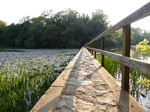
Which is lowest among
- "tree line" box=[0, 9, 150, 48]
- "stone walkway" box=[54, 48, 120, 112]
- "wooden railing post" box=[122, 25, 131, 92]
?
"stone walkway" box=[54, 48, 120, 112]

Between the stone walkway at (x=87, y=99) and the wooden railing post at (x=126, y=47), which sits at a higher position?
the wooden railing post at (x=126, y=47)

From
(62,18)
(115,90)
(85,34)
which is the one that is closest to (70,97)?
(115,90)

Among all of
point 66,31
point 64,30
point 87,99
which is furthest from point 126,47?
point 64,30

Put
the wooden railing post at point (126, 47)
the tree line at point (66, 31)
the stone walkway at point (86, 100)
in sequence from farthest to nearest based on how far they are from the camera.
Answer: the tree line at point (66, 31)
the wooden railing post at point (126, 47)
the stone walkway at point (86, 100)

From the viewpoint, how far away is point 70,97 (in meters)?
1.66

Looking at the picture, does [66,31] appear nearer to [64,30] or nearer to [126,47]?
[64,30]

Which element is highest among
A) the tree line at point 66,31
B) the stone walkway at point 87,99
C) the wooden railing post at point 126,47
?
the tree line at point 66,31

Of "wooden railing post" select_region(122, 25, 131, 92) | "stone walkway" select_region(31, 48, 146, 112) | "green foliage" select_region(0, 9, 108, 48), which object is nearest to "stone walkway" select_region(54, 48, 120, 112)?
"stone walkway" select_region(31, 48, 146, 112)

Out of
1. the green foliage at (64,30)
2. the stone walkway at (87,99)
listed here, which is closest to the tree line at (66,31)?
the green foliage at (64,30)

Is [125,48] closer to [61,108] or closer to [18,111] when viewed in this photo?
[61,108]

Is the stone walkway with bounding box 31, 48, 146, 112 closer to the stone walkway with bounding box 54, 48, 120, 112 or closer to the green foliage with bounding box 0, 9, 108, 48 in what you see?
the stone walkway with bounding box 54, 48, 120, 112

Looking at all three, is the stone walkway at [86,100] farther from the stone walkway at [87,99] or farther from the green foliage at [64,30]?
the green foliage at [64,30]

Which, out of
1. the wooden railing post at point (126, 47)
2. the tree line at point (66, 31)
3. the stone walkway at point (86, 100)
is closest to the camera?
the stone walkway at point (86, 100)

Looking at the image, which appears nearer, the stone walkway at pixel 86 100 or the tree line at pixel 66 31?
the stone walkway at pixel 86 100
